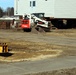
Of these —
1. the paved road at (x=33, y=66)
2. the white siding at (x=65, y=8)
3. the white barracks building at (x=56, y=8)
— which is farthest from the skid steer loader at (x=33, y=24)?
the paved road at (x=33, y=66)

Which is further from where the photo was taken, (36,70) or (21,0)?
(21,0)

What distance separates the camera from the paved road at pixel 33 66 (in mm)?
12727

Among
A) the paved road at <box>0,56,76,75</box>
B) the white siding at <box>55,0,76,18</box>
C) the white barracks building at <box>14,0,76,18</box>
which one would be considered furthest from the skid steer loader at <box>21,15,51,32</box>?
the paved road at <box>0,56,76,75</box>

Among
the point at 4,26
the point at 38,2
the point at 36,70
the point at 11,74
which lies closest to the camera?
the point at 11,74

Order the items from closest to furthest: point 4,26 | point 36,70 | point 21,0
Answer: point 36,70 → point 4,26 → point 21,0

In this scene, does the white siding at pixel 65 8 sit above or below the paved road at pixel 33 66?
above

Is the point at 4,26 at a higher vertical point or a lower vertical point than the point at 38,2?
lower

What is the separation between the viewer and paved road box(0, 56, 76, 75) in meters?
12.7

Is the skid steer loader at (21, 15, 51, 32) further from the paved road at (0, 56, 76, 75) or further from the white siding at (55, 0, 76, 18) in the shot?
the paved road at (0, 56, 76, 75)

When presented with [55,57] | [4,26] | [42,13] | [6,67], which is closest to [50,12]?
[42,13]

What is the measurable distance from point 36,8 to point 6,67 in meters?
47.9

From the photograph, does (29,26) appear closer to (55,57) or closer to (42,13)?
(42,13)

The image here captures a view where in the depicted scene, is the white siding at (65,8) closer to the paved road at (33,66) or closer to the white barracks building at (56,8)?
the white barracks building at (56,8)

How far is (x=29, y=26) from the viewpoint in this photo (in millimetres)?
46562
